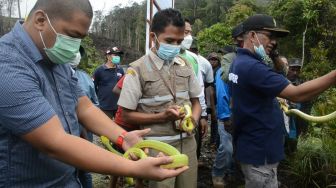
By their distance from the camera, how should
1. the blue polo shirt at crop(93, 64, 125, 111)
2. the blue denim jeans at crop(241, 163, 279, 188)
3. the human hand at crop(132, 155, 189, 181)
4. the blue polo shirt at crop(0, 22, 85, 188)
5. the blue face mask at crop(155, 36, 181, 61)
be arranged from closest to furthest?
the blue polo shirt at crop(0, 22, 85, 188)
the human hand at crop(132, 155, 189, 181)
the blue denim jeans at crop(241, 163, 279, 188)
the blue face mask at crop(155, 36, 181, 61)
the blue polo shirt at crop(93, 64, 125, 111)

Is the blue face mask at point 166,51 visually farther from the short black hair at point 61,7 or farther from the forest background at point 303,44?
the forest background at point 303,44

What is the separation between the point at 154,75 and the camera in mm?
3096

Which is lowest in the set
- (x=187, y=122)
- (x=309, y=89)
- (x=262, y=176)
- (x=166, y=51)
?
(x=262, y=176)

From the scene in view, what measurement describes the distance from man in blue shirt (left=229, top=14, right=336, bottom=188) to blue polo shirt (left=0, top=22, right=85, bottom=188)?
1536 millimetres

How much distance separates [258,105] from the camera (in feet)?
9.93

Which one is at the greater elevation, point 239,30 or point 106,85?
point 239,30

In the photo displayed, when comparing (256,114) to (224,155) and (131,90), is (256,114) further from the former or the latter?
(224,155)

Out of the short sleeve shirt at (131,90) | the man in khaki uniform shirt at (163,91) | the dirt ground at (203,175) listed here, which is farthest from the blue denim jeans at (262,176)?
the dirt ground at (203,175)

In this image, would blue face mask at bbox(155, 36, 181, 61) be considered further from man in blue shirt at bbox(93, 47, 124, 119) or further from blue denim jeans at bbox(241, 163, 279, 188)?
man in blue shirt at bbox(93, 47, 124, 119)

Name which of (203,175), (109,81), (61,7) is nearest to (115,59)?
(109,81)

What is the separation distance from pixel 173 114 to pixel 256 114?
662 millimetres

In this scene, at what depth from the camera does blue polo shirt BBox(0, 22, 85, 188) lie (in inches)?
59.9

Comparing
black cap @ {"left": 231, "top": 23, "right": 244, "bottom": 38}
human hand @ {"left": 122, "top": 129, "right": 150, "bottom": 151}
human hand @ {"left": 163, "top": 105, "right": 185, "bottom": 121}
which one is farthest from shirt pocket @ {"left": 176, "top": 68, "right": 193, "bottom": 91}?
human hand @ {"left": 122, "top": 129, "right": 150, "bottom": 151}

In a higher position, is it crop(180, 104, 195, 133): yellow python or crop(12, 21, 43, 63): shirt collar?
crop(12, 21, 43, 63): shirt collar
